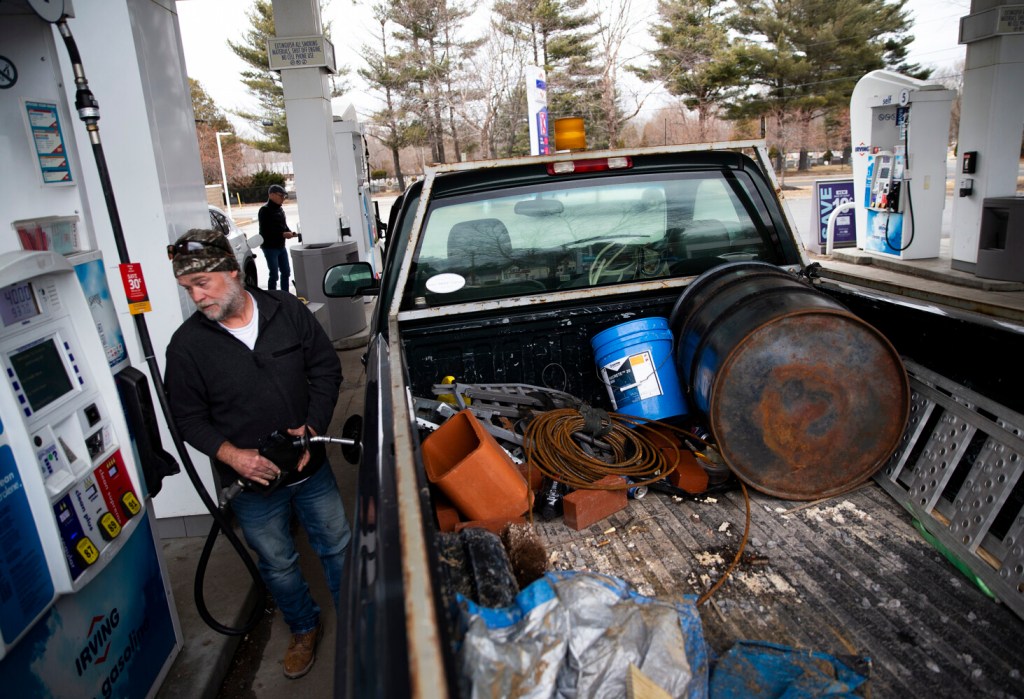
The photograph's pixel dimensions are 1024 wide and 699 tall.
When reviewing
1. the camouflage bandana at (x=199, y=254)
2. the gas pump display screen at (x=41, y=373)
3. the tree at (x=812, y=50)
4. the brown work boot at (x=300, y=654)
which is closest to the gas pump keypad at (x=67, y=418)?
the gas pump display screen at (x=41, y=373)

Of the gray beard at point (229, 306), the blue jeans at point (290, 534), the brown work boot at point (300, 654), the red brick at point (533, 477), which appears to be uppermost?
the gray beard at point (229, 306)

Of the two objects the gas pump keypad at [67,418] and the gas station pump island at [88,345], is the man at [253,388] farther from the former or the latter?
the gas pump keypad at [67,418]

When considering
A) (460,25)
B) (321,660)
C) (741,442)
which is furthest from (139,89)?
(460,25)

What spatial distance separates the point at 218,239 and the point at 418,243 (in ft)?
2.84

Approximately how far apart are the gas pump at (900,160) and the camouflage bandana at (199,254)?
472 inches

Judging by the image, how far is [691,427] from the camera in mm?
3135

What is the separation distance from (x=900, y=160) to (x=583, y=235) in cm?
1068

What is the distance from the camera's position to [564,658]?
1.71m

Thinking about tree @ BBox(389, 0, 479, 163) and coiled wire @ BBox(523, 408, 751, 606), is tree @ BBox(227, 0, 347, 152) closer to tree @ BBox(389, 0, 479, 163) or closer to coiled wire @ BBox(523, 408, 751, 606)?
tree @ BBox(389, 0, 479, 163)

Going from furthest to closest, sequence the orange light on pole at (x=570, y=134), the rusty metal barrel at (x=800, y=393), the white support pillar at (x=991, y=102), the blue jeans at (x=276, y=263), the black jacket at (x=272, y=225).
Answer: the blue jeans at (x=276, y=263) → the black jacket at (x=272, y=225) → the white support pillar at (x=991, y=102) → the orange light on pole at (x=570, y=134) → the rusty metal barrel at (x=800, y=393)

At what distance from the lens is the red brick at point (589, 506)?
2670 millimetres

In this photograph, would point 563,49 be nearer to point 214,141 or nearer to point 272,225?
point 272,225

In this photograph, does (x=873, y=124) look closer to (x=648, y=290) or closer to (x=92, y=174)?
(x=648, y=290)

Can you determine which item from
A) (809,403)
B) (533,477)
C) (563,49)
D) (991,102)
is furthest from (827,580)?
(563,49)
